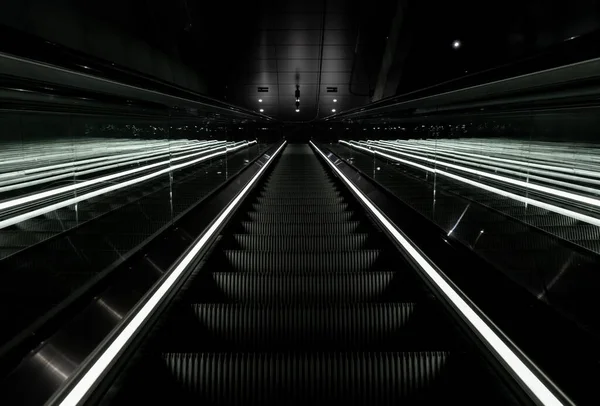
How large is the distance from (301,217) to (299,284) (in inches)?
82.6

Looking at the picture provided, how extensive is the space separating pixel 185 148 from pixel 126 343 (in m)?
2.64

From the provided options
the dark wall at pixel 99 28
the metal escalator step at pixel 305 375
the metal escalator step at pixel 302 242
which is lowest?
the metal escalator step at pixel 302 242

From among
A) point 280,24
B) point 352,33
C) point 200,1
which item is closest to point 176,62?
point 200,1

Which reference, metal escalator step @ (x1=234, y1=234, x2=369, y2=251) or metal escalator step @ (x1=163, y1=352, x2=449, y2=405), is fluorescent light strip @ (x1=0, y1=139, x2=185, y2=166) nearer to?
metal escalator step @ (x1=163, y1=352, x2=449, y2=405)

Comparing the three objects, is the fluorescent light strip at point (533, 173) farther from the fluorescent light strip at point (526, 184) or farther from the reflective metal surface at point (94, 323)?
the reflective metal surface at point (94, 323)

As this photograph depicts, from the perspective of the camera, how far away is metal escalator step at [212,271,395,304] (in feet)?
10.4

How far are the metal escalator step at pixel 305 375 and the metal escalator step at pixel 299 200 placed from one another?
161 inches

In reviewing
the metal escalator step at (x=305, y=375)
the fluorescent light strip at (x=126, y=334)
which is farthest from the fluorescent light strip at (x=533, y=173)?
the fluorescent light strip at (x=126, y=334)

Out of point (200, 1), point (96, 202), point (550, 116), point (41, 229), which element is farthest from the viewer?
point (200, 1)

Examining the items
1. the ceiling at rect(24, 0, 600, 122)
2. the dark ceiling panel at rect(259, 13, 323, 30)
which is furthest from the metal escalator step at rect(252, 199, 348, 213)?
the dark ceiling panel at rect(259, 13, 323, 30)

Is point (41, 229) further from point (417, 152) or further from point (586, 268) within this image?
point (417, 152)

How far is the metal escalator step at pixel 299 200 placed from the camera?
6229mm

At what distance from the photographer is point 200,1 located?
41.2 ft

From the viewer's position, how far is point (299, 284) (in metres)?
3.21
